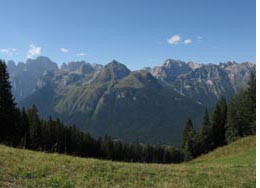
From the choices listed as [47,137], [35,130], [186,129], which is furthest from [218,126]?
[35,130]

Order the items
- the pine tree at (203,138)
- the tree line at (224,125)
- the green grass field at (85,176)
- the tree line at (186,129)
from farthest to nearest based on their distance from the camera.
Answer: the pine tree at (203,138) < the tree line at (224,125) < the tree line at (186,129) < the green grass field at (85,176)

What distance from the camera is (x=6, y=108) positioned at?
2427 inches

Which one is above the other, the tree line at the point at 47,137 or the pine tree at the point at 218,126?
the pine tree at the point at 218,126

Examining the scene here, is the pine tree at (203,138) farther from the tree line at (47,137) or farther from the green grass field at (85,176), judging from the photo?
the green grass field at (85,176)

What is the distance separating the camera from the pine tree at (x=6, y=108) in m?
59.9

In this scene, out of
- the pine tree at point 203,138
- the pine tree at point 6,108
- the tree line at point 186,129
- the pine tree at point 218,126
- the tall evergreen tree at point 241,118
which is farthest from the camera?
the pine tree at point 218,126

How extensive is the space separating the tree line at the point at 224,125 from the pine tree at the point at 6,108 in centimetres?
5805

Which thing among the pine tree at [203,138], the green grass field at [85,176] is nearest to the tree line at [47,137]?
the green grass field at [85,176]

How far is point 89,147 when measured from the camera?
107 meters

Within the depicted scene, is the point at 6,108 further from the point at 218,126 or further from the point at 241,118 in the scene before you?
the point at 218,126

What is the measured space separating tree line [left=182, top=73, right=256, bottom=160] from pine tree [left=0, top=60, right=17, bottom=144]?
190 ft

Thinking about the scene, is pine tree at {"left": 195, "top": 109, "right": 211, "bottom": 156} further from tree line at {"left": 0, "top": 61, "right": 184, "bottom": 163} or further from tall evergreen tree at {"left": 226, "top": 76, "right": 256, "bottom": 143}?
tree line at {"left": 0, "top": 61, "right": 184, "bottom": 163}
